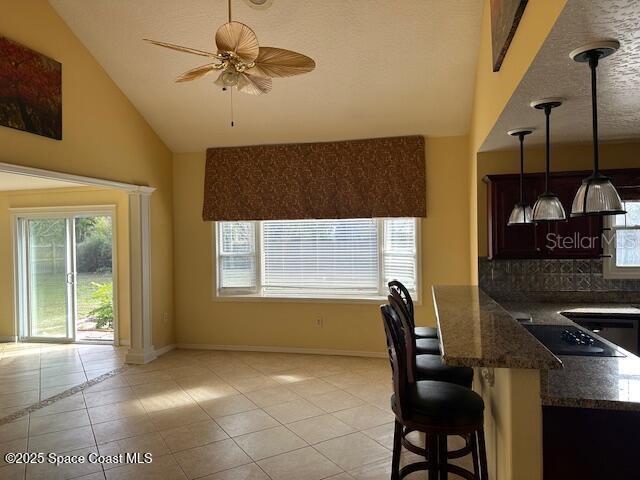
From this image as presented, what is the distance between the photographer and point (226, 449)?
307cm

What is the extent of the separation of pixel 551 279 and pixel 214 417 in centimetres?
308

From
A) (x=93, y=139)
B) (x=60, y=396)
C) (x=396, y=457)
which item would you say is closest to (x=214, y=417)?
(x=60, y=396)

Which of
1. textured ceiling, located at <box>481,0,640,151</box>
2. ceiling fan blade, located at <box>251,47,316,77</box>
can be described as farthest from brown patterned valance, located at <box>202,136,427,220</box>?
ceiling fan blade, located at <box>251,47,316,77</box>

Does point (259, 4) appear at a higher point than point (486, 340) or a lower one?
higher

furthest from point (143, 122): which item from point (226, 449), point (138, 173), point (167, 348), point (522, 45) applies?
point (522, 45)

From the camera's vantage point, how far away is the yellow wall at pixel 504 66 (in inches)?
66.1

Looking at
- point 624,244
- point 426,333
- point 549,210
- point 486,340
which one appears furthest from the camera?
point 624,244

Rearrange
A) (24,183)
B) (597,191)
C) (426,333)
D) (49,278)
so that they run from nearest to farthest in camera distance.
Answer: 1. (597,191)
2. (426,333)
3. (24,183)
4. (49,278)

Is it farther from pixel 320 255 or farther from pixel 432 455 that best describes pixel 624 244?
pixel 320 255

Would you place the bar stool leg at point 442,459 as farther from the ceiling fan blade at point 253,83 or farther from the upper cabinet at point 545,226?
the ceiling fan blade at point 253,83

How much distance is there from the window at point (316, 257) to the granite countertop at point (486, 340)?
100 inches

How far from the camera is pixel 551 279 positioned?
12.6 ft

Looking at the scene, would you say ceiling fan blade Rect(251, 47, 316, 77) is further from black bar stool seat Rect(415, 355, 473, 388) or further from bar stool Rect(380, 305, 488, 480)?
black bar stool seat Rect(415, 355, 473, 388)

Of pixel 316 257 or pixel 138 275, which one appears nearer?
pixel 138 275
